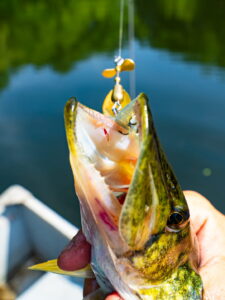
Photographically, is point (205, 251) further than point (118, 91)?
No

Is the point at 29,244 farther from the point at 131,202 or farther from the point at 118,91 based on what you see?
the point at 131,202

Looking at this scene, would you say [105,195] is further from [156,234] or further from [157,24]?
[157,24]

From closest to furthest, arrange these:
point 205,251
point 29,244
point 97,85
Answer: point 205,251 < point 29,244 < point 97,85

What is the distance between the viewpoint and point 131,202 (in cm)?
133

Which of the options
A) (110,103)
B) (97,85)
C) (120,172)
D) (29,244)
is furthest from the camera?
(97,85)

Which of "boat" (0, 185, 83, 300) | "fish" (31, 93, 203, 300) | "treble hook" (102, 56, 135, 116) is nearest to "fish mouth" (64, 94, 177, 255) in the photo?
"fish" (31, 93, 203, 300)

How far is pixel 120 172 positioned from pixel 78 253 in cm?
67

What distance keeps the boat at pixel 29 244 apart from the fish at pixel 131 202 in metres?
2.42

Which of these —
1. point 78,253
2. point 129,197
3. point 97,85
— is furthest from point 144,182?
point 97,85

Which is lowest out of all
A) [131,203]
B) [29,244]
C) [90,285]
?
[29,244]

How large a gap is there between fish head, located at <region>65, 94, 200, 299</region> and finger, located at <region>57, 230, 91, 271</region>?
291 mm

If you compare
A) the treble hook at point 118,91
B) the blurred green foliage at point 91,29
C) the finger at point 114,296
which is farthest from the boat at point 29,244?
the blurred green foliage at point 91,29

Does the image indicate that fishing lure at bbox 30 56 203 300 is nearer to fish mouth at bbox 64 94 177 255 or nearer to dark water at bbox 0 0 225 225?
fish mouth at bbox 64 94 177 255

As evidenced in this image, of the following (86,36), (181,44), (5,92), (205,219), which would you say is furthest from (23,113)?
(86,36)
